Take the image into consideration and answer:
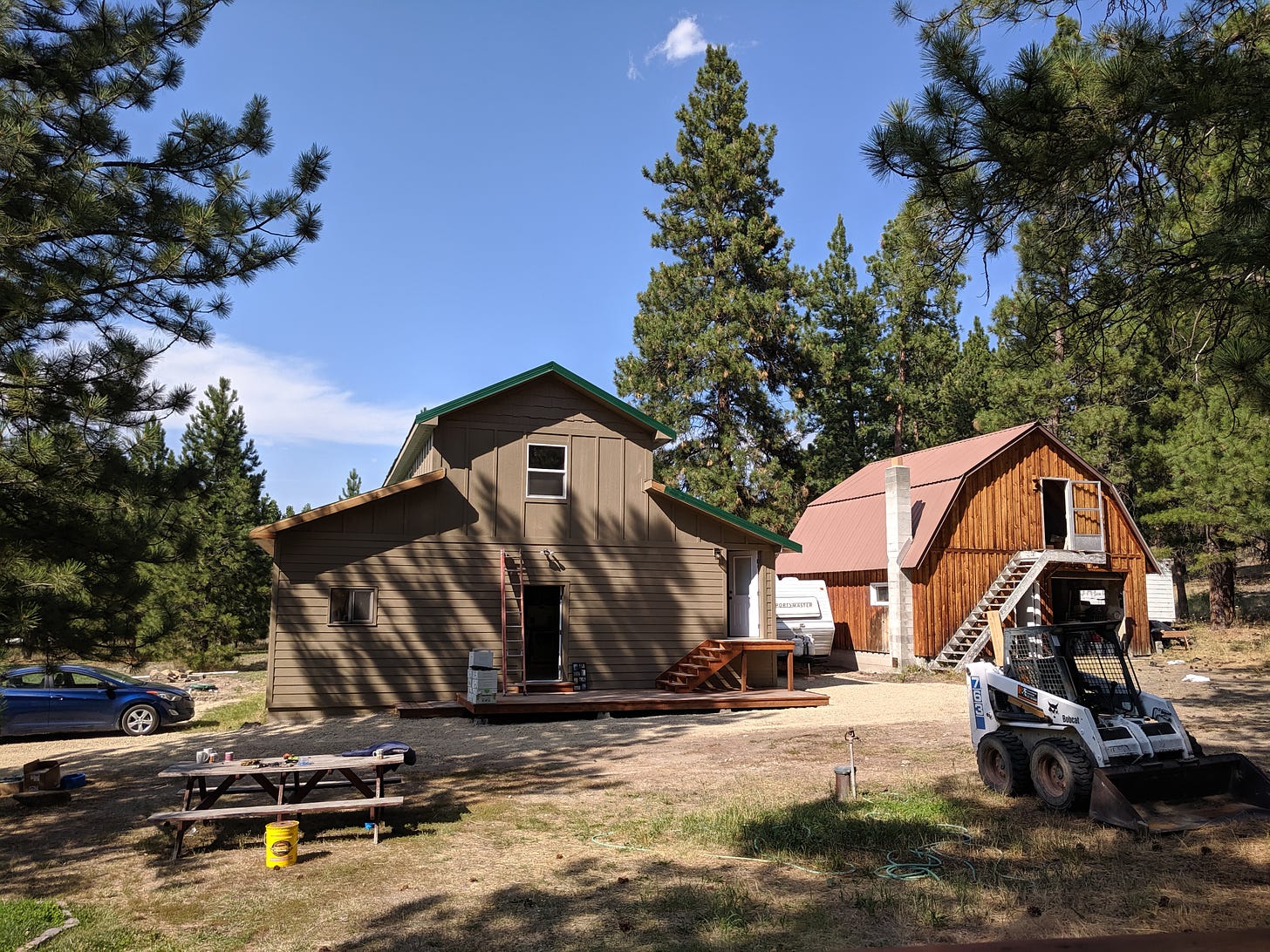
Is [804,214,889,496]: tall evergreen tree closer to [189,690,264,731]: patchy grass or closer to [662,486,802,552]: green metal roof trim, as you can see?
[662,486,802,552]: green metal roof trim

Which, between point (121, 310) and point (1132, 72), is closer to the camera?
point (1132, 72)

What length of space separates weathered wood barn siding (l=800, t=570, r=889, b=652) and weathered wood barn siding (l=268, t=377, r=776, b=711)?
712 centimetres

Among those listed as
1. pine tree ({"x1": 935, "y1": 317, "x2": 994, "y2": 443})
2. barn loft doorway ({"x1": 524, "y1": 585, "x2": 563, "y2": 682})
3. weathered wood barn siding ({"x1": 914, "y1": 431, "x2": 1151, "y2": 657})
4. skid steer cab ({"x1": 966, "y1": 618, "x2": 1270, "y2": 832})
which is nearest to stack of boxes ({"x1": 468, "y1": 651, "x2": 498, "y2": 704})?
barn loft doorway ({"x1": 524, "y1": 585, "x2": 563, "y2": 682})

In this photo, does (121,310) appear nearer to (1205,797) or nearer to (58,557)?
(58,557)

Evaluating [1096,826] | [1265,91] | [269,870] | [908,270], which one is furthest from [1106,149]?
[269,870]

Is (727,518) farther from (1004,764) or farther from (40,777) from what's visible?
(40,777)

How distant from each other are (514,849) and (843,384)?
3574 cm

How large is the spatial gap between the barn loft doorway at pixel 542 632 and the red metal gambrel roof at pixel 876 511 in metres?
9.72

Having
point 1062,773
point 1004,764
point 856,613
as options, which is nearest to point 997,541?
point 856,613

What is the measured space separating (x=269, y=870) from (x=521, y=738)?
6951 mm

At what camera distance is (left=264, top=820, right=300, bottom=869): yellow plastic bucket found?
743 centimetres

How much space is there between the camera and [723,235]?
40.8 meters

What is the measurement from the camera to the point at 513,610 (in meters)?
17.9

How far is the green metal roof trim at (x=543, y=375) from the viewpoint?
17.5 metres
